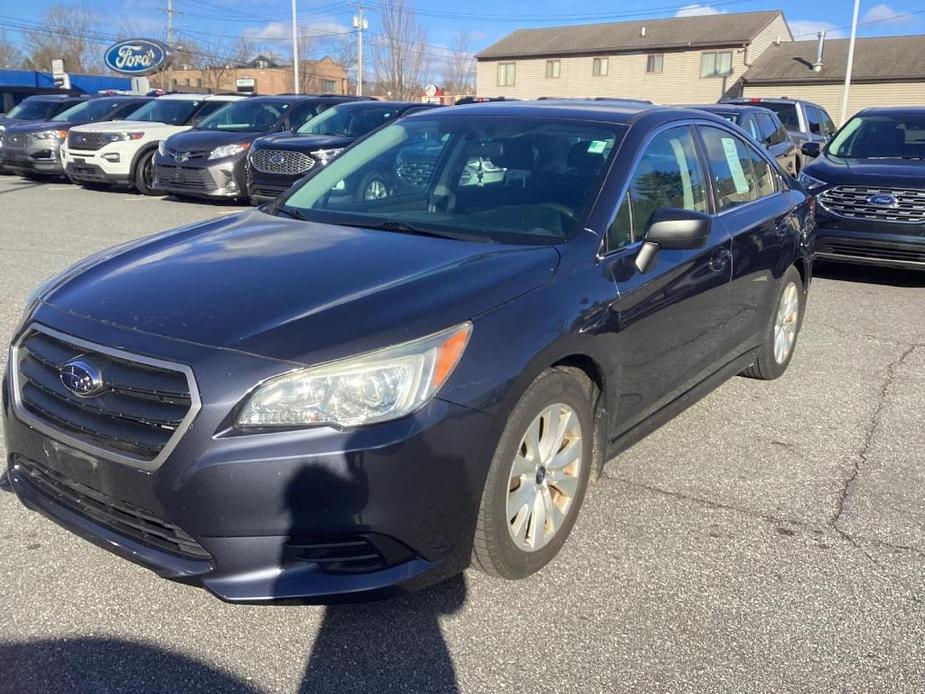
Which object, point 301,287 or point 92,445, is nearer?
point 92,445

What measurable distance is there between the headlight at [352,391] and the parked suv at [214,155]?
10.7 metres

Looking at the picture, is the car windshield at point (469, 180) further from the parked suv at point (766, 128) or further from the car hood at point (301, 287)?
the parked suv at point (766, 128)

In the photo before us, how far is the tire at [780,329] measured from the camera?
5.18 m

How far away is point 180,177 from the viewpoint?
12.8m

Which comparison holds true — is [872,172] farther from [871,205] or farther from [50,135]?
[50,135]

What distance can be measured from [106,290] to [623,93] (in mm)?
52765

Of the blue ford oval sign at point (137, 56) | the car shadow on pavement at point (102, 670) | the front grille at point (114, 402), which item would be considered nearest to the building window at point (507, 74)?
the blue ford oval sign at point (137, 56)

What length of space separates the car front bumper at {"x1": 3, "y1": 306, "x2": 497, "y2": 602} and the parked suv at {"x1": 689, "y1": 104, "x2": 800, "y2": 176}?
400 inches

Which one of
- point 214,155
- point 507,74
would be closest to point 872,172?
point 214,155

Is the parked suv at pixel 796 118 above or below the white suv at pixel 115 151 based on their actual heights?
above

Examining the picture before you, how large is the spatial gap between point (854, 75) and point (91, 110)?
1542 inches

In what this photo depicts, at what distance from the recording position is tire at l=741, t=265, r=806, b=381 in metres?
5.18

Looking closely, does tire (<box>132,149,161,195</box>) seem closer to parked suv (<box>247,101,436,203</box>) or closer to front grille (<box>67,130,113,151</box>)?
front grille (<box>67,130,113,151</box>)

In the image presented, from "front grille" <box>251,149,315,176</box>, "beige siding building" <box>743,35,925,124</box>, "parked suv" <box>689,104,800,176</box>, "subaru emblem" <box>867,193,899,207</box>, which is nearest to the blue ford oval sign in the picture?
"front grille" <box>251,149,315,176</box>
